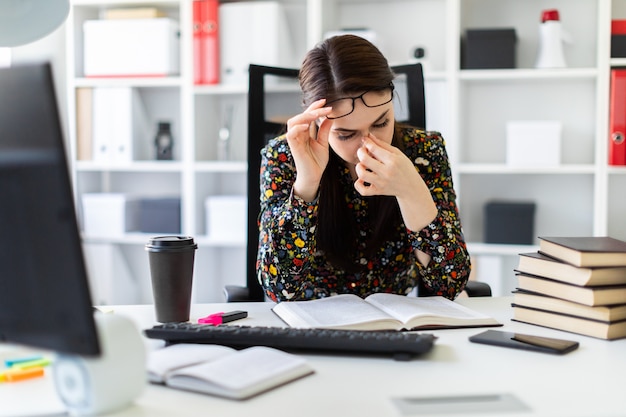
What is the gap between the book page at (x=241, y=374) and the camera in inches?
33.3

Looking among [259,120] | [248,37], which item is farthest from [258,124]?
[248,37]

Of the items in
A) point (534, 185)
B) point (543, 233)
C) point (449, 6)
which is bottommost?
point (543, 233)

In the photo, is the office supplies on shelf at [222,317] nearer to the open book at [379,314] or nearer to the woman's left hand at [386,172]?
the open book at [379,314]

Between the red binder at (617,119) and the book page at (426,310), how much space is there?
5.75 feet

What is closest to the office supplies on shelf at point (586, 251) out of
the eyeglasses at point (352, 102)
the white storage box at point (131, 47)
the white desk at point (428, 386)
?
the white desk at point (428, 386)

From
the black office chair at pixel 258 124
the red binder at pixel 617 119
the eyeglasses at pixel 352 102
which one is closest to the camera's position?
the eyeglasses at pixel 352 102

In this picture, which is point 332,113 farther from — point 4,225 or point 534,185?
point 534,185

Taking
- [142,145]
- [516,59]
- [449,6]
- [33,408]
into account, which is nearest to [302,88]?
[33,408]

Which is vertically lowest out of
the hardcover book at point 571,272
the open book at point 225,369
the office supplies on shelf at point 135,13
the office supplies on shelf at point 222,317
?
the office supplies on shelf at point 222,317

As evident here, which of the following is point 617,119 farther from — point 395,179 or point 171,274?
point 171,274

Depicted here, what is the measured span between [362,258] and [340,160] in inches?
9.3

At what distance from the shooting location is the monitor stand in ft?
2.50

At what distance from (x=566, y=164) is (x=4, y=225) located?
2747 millimetres

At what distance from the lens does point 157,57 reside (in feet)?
10.7
